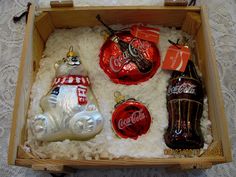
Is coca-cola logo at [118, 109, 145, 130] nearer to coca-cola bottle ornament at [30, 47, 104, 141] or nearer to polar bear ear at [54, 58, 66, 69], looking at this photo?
coca-cola bottle ornament at [30, 47, 104, 141]

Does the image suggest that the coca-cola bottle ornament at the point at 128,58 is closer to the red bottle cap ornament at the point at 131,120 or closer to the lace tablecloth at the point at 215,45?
the red bottle cap ornament at the point at 131,120

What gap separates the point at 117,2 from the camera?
0.92 meters

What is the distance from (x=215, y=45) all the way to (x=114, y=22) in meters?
0.32

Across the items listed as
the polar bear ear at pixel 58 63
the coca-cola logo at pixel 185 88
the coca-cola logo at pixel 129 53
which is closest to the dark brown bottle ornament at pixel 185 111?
the coca-cola logo at pixel 185 88

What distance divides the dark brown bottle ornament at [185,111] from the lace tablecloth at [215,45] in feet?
0.46

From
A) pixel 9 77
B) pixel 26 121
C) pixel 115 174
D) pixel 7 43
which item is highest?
pixel 7 43

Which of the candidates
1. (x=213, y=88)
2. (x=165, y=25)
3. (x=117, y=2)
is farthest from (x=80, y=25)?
(x=213, y=88)

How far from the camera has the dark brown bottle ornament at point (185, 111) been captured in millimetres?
787

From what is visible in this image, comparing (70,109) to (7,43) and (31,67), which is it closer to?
(31,67)

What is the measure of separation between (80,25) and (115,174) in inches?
15.7

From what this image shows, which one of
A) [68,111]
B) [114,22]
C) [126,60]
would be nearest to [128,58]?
[126,60]

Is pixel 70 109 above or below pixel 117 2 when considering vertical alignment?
below

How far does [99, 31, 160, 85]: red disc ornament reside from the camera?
2.93ft

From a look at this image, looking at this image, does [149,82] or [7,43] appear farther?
[7,43]
